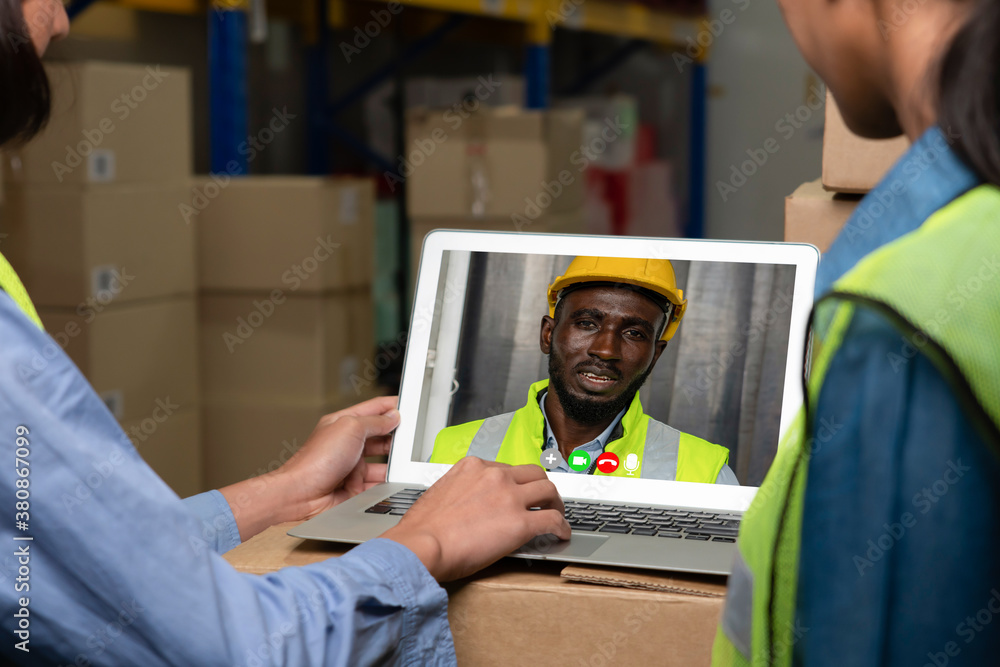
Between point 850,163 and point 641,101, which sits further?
point 641,101

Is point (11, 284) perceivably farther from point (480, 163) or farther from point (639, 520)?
point (480, 163)

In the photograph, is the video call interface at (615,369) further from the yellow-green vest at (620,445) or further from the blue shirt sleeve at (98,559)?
the blue shirt sleeve at (98,559)

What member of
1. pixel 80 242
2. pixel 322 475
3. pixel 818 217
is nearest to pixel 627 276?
pixel 818 217

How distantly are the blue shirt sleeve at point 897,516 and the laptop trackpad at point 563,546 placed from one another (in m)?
0.27

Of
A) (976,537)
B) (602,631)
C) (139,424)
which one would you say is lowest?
(139,424)

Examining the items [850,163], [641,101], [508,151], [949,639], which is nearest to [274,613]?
[949,639]

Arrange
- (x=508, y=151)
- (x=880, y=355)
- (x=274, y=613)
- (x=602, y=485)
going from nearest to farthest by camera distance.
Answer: (x=880, y=355) → (x=274, y=613) → (x=602, y=485) → (x=508, y=151)

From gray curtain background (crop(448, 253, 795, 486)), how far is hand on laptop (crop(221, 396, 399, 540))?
0.25ft

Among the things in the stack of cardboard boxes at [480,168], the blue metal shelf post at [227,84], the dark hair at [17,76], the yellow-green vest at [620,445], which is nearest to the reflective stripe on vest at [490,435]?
the yellow-green vest at [620,445]

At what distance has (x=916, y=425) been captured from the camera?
1.02 ft

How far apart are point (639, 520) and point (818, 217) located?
13.0 inches

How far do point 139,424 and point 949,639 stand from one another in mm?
1866

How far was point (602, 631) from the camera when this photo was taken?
1.77ft

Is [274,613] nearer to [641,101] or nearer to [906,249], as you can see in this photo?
[906,249]
